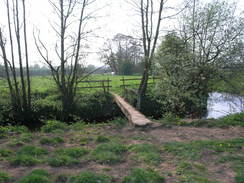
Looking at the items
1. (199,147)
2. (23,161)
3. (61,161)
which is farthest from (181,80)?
(23,161)

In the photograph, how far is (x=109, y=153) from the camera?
4094 millimetres

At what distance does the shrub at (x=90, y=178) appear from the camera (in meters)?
2.97

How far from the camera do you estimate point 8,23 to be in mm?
9680

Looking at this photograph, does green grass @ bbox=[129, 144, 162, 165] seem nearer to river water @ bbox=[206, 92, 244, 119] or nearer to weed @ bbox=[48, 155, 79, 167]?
weed @ bbox=[48, 155, 79, 167]

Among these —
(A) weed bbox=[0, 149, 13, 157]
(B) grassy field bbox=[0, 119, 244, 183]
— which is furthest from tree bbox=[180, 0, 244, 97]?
(A) weed bbox=[0, 149, 13, 157]

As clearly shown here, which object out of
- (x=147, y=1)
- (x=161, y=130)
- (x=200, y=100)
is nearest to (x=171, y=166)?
(x=161, y=130)

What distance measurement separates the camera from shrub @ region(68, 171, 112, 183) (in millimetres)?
2974

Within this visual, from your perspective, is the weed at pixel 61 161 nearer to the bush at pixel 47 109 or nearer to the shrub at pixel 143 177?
the shrub at pixel 143 177

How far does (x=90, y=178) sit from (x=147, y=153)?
1406 mm

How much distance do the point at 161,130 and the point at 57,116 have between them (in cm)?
762

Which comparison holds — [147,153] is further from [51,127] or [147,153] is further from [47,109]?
[47,109]

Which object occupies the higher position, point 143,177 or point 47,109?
point 143,177

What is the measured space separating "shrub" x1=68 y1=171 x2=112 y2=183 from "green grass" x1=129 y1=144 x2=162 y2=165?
3.03 feet

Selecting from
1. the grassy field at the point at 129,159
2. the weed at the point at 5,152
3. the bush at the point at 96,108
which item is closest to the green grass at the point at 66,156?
the grassy field at the point at 129,159
